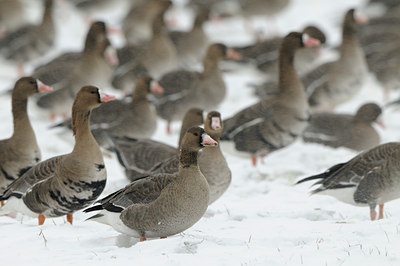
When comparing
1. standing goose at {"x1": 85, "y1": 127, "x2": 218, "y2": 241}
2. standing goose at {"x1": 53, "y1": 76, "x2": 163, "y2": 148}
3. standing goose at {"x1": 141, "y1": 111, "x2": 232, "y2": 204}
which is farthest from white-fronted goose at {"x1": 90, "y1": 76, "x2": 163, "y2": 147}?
standing goose at {"x1": 85, "y1": 127, "x2": 218, "y2": 241}

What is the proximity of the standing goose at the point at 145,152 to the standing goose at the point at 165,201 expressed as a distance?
2.14m

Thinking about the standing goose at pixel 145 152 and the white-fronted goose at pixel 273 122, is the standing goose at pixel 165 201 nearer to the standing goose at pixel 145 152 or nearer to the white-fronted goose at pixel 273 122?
the standing goose at pixel 145 152

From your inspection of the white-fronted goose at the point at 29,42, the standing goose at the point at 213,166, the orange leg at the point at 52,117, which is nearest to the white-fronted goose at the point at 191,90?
the orange leg at the point at 52,117

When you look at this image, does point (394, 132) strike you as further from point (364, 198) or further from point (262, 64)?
point (364, 198)

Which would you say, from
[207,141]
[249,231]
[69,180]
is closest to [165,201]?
[207,141]

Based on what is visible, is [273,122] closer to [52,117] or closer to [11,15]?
[52,117]

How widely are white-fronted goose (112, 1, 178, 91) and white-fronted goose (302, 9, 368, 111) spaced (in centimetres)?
329

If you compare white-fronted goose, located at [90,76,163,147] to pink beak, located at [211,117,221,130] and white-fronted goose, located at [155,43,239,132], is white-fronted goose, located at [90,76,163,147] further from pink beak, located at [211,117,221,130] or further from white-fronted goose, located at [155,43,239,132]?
pink beak, located at [211,117,221,130]

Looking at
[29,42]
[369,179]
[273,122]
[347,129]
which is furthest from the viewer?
[29,42]

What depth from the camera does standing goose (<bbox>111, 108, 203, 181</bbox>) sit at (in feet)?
31.3

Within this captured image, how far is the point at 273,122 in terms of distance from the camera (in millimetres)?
11266

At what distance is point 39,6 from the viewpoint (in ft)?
85.7

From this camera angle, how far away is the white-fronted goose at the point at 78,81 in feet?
45.2

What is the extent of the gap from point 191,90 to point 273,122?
8.85 ft
